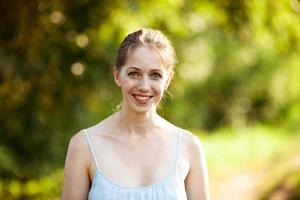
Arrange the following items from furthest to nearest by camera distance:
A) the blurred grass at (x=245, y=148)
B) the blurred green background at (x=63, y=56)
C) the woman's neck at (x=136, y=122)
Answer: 1. the blurred grass at (x=245, y=148)
2. the blurred green background at (x=63, y=56)
3. the woman's neck at (x=136, y=122)

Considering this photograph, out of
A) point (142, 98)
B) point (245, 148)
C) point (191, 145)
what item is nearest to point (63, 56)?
→ point (191, 145)

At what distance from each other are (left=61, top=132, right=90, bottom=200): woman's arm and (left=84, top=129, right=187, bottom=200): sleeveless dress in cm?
3

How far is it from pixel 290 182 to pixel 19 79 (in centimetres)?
498

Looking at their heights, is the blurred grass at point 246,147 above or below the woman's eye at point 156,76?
above

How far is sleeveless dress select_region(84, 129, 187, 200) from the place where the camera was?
306 centimetres

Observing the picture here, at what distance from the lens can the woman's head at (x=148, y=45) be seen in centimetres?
311

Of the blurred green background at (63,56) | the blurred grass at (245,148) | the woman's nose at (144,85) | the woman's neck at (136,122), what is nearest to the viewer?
the woman's nose at (144,85)

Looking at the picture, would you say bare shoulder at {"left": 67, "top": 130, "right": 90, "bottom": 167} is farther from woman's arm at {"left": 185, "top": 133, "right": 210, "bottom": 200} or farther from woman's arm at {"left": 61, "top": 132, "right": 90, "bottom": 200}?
woman's arm at {"left": 185, "top": 133, "right": 210, "bottom": 200}

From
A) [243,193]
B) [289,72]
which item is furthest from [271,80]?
[243,193]

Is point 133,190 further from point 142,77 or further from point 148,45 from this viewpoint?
point 148,45

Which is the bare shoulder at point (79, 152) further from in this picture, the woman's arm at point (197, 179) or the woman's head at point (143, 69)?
the woman's arm at point (197, 179)

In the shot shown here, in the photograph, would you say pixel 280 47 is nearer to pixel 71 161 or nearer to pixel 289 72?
pixel 71 161

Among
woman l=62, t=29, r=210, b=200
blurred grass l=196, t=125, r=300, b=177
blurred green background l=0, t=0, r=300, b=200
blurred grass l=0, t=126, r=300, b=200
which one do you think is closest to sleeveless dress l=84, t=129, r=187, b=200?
woman l=62, t=29, r=210, b=200

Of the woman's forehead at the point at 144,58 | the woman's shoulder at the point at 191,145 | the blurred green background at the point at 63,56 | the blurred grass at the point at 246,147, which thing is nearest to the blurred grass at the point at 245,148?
the blurred grass at the point at 246,147
